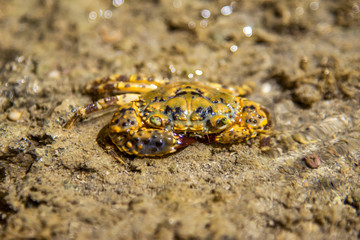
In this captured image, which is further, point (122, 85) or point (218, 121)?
point (122, 85)

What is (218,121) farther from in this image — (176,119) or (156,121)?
(156,121)

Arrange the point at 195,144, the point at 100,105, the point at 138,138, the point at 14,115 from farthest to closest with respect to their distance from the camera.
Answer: the point at 14,115 → the point at 100,105 → the point at 195,144 → the point at 138,138

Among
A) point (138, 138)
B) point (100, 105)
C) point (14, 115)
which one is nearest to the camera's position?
point (138, 138)

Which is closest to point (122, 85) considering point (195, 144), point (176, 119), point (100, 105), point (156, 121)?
point (100, 105)

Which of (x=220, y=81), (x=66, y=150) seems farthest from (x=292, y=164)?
(x=66, y=150)

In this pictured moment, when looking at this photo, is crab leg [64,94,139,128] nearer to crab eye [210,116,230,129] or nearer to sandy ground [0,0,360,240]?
sandy ground [0,0,360,240]

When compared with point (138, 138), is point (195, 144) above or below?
below

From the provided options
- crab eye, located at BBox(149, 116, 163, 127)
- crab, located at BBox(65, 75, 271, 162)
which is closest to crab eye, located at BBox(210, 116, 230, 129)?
crab, located at BBox(65, 75, 271, 162)

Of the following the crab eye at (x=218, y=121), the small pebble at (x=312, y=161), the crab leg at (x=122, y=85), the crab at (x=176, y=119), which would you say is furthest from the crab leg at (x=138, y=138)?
the small pebble at (x=312, y=161)
